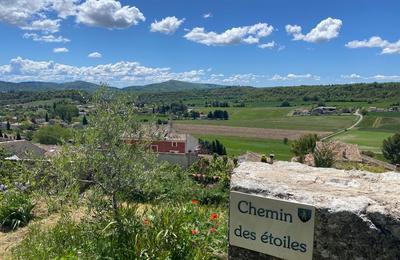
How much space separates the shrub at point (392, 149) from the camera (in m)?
58.2

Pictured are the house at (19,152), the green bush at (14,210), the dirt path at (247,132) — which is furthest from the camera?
the dirt path at (247,132)

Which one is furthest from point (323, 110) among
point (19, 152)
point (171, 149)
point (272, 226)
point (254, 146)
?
point (272, 226)

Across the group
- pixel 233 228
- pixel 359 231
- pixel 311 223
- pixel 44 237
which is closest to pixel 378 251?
pixel 359 231

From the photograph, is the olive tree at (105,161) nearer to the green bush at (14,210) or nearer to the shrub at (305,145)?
the green bush at (14,210)

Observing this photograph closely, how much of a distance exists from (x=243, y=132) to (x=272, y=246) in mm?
91300

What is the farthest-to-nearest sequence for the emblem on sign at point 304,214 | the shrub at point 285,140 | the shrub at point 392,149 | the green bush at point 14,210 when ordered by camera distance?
1. the shrub at point 285,140
2. the shrub at point 392,149
3. the green bush at point 14,210
4. the emblem on sign at point 304,214

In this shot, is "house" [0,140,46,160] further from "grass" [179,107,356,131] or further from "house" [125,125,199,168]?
"grass" [179,107,356,131]

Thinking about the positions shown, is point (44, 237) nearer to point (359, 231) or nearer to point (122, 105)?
point (122, 105)

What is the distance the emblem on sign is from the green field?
62.5m

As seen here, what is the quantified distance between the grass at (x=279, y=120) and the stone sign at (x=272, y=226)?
3605 inches

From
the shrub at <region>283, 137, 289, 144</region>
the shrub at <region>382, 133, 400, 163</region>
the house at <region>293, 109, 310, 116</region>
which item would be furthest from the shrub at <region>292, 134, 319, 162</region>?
the house at <region>293, 109, 310, 116</region>

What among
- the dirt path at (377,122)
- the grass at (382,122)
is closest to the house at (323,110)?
the grass at (382,122)

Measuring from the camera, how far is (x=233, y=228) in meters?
4.64

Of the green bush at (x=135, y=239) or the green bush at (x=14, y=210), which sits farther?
the green bush at (x=14, y=210)
